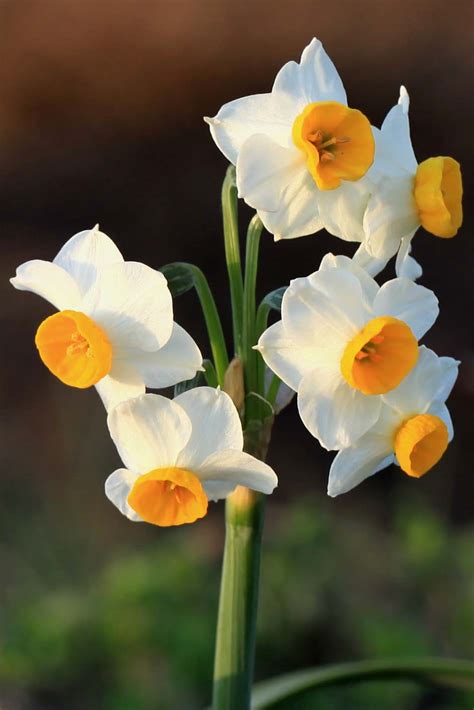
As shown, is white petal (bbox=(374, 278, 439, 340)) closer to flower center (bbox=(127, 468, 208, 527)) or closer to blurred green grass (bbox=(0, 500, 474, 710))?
flower center (bbox=(127, 468, 208, 527))

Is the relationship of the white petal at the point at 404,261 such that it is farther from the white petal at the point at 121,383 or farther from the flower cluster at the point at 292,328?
the white petal at the point at 121,383

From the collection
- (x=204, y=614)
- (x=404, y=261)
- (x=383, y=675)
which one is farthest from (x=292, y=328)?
(x=204, y=614)

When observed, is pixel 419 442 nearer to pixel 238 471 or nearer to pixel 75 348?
pixel 238 471

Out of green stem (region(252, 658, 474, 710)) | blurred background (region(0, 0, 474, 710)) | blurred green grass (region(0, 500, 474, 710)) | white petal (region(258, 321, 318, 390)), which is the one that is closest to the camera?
white petal (region(258, 321, 318, 390))

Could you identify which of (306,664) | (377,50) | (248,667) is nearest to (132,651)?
(306,664)

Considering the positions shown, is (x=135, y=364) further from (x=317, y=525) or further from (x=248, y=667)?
(x=317, y=525)

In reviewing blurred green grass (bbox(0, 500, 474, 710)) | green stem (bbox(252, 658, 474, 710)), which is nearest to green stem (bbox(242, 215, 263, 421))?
green stem (bbox(252, 658, 474, 710))

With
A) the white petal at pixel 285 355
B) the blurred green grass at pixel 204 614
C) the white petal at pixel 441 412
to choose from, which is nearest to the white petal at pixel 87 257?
the white petal at pixel 285 355
